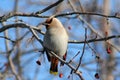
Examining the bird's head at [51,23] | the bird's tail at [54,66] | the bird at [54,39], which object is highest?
the bird's head at [51,23]

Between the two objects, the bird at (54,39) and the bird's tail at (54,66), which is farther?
the bird's tail at (54,66)

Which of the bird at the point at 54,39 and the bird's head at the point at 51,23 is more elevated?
the bird's head at the point at 51,23

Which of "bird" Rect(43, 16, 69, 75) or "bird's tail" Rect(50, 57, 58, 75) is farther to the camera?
"bird's tail" Rect(50, 57, 58, 75)

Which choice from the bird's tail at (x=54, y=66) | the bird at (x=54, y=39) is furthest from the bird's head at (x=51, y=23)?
the bird's tail at (x=54, y=66)

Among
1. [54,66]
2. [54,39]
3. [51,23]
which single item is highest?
[51,23]

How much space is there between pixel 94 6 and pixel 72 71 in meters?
6.50

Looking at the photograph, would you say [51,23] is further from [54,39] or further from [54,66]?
[54,66]

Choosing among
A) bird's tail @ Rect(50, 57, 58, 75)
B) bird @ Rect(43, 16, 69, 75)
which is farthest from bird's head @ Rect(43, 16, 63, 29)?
bird's tail @ Rect(50, 57, 58, 75)

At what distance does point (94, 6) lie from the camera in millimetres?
10672

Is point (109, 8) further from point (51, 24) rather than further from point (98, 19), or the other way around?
point (51, 24)

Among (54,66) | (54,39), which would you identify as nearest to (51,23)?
(54,39)

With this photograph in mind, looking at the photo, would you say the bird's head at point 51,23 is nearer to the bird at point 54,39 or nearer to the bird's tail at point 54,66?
the bird at point 54,39

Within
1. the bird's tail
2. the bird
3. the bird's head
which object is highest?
the bird's head

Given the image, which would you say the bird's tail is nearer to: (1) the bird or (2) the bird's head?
(1) the bird
